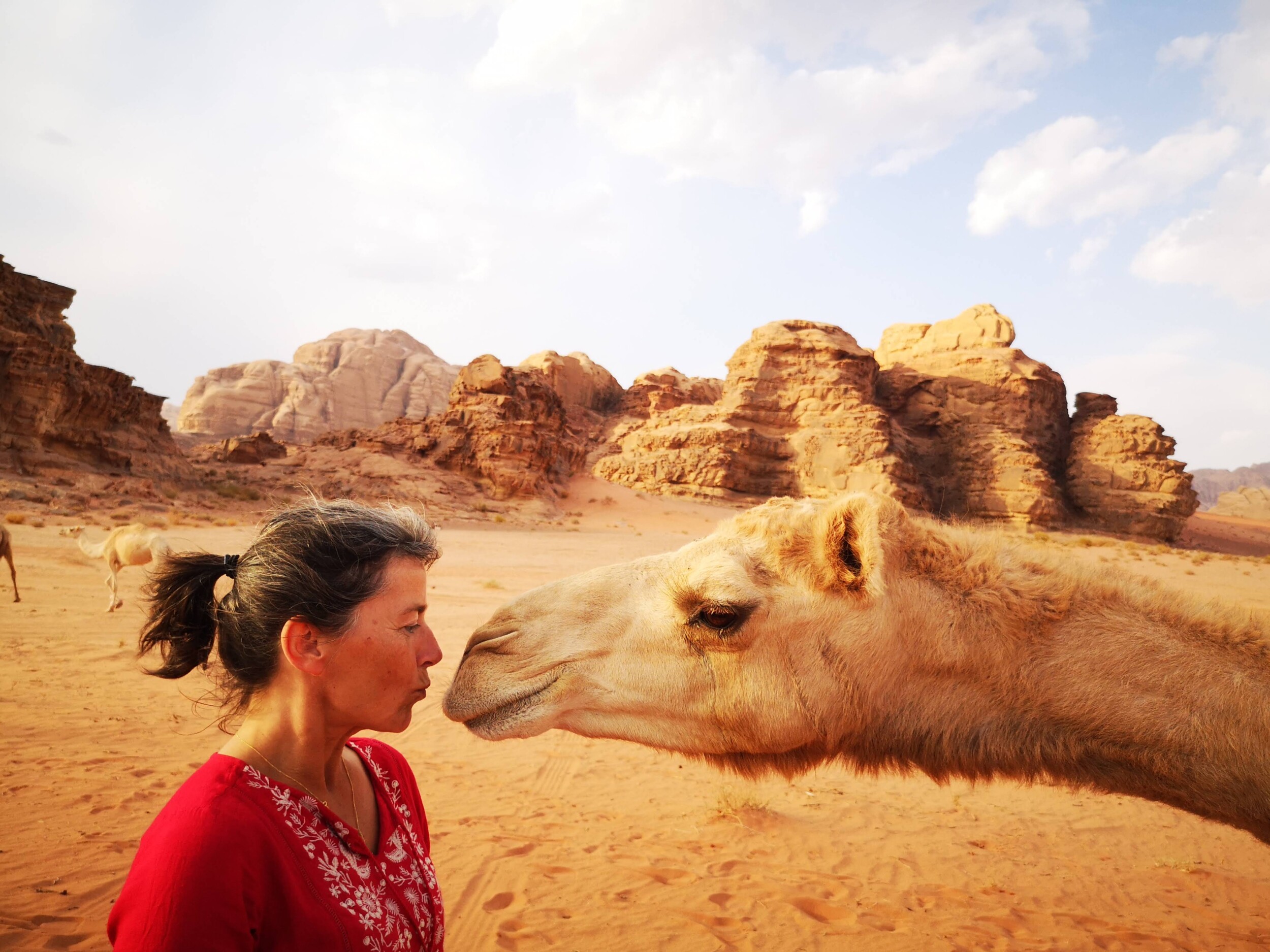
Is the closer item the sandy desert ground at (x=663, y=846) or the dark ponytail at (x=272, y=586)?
the dark ponytail at (x=272, y=586)

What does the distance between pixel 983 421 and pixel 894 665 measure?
48246mm

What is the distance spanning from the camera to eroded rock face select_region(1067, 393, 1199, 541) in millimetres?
40438

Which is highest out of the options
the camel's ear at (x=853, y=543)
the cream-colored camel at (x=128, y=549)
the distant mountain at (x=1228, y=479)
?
the distant mountain at (x=1228, y=479)

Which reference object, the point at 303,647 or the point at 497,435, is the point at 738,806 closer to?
the point at 303,647

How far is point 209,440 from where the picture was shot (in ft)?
213

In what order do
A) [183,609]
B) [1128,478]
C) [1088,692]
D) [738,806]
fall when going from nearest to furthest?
[183,609], [1088,692], [738,806], [1128,478]

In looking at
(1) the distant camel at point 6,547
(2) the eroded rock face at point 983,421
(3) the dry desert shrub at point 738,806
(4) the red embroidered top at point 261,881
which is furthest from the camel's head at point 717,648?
(2) the eroded rock face at point 983,421

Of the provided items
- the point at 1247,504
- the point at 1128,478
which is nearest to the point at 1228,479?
the point at 1247,504

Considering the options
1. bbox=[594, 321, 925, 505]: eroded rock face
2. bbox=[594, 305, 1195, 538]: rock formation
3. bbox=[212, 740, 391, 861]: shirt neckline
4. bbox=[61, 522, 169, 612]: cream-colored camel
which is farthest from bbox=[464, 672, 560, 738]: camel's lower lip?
bbox=[594, 305, 1195, 538]: rock formation

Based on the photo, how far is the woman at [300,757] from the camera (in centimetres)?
129

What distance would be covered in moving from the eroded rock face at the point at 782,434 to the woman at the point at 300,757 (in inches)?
1540

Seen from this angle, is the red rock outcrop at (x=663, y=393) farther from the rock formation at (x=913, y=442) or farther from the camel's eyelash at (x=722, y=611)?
the camel's eyelash at (x=722, y=611)

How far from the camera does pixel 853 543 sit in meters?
2.32

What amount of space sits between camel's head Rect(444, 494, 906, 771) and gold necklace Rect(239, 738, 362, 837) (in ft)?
1.32
